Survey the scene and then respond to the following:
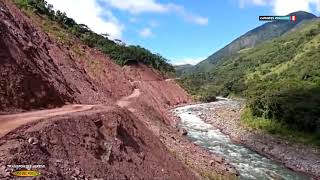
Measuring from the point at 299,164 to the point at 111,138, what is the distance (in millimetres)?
31411

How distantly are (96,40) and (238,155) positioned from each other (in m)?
66.4

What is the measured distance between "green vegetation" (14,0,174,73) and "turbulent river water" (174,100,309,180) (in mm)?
25197

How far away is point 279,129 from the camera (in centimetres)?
6919

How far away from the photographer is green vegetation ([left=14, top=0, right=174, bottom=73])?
71363 mm

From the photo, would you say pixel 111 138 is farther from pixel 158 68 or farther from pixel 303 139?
pixel 158 68

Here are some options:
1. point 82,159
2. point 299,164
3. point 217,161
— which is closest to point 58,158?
point 82,159

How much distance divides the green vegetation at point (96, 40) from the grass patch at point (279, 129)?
3346cm
